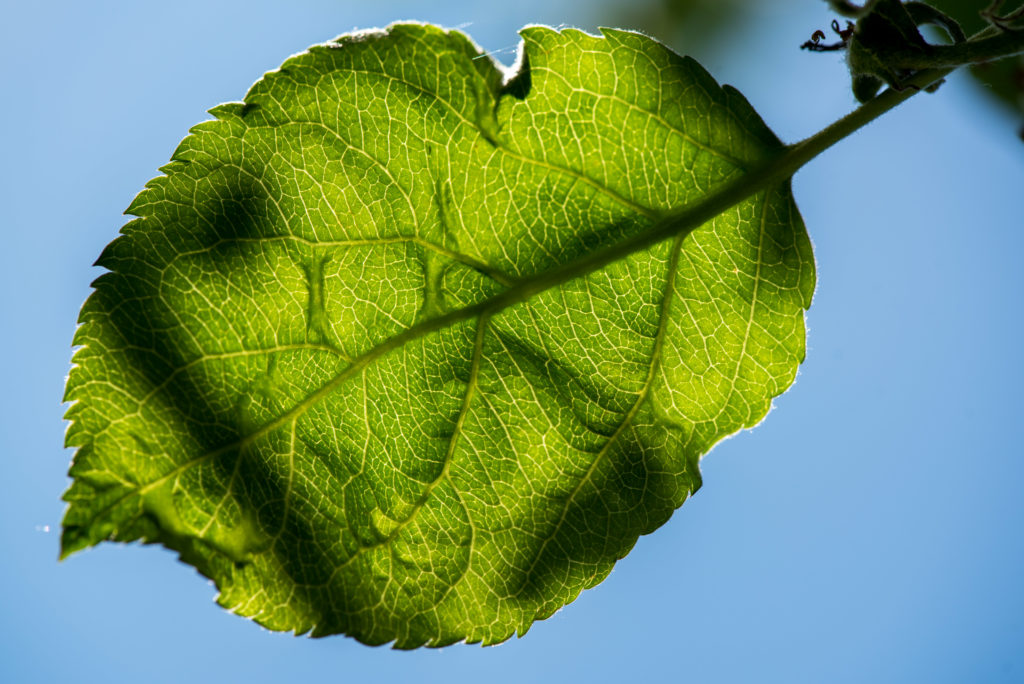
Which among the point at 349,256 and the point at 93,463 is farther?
the point at 349,256

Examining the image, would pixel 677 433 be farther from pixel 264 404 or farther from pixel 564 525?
pixel 264 404

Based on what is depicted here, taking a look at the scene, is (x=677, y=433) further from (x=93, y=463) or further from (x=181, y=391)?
(x=93, y=463)

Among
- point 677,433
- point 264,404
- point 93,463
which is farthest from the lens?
point 677,433

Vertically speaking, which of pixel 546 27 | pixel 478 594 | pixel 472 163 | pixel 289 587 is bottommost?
pixel 289 587

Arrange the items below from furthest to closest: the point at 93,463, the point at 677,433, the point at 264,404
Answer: the point at 677,433 < the point at 264,404 < the point at 93,463

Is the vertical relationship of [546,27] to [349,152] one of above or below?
above

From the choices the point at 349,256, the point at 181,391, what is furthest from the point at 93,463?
the point at 349,256

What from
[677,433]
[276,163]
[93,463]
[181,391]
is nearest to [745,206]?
[677,433]
